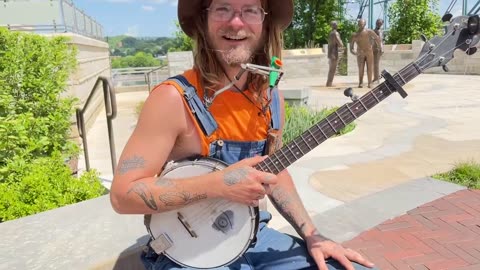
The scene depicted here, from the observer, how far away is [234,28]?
1709 millimetres

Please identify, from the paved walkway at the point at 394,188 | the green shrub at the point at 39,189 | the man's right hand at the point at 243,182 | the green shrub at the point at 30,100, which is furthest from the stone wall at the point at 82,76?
the man's right hand at the point at 243,182

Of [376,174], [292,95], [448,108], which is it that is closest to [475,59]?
[448,108]

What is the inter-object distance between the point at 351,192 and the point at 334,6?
81.6 ft

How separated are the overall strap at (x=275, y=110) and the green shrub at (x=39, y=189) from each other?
7.02 ft

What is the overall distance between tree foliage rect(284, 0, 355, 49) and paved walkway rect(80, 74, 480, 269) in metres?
19.2

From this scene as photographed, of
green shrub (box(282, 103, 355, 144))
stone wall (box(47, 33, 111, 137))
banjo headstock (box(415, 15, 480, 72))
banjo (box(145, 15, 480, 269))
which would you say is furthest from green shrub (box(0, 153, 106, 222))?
green shrub (box(282, 103, 355, 144))

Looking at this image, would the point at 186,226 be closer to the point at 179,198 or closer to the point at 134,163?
the point at 179,198

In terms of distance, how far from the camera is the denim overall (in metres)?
1.66

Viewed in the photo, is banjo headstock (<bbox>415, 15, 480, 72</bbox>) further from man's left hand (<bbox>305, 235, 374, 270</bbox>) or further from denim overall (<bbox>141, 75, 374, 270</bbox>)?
man's left hand (<bbox>305, 235, 374, 270</bbox>)

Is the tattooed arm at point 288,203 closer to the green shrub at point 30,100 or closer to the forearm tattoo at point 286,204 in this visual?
the forearm tattoo at point 286,204

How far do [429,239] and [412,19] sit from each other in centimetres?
2324

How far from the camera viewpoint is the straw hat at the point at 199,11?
180 cm

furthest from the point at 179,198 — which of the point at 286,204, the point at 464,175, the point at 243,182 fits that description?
the point at 464,175

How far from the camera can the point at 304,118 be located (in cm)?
691
